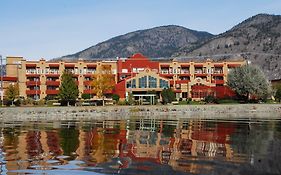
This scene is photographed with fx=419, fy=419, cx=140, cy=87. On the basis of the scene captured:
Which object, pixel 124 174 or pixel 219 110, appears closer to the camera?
pixel 124 174

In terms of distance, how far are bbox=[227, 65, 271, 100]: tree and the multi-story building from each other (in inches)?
346

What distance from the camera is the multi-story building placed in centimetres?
11388

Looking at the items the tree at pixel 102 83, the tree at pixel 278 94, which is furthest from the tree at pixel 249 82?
the tree at pixel 102 83

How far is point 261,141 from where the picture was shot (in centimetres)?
2744

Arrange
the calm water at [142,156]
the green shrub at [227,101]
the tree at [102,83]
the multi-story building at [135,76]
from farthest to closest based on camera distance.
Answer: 1. the multi-story building at [135,76]
2. the green shrub at [227,101]
3. the tree at [102,83]
4. the calm water at [142,156]

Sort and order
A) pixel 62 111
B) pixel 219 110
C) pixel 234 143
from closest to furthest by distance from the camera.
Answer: pixel 234 143 < pixel 62 111 < pixel 219 110

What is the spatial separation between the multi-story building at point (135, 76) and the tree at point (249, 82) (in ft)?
28.8

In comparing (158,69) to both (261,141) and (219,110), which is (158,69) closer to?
(219,110)

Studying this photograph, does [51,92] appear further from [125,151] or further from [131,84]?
[125,151]

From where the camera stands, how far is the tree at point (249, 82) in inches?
3920

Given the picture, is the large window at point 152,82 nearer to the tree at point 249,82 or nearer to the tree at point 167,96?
the tree at point 167,96

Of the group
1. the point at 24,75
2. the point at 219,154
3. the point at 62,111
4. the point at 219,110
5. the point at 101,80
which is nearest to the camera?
the point at 219,154

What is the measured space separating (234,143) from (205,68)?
341 feet

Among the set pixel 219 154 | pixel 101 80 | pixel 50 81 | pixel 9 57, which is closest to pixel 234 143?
pixel 219 154
